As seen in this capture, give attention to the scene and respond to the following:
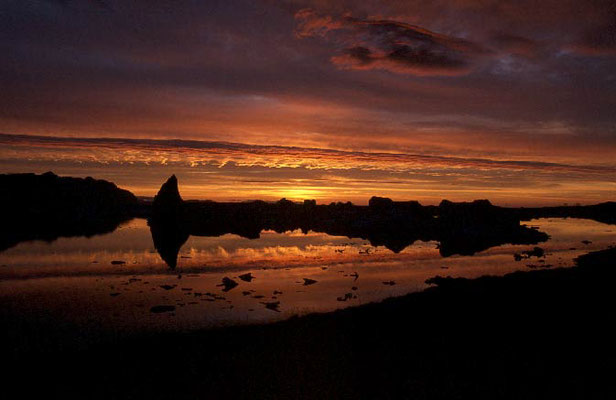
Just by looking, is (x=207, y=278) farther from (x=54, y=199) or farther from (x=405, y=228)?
(x=54, y=199)

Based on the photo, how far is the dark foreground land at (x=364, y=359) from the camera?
10844 mm

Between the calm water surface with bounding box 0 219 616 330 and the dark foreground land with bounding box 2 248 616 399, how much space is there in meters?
2.84

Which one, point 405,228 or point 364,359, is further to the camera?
point 405,228

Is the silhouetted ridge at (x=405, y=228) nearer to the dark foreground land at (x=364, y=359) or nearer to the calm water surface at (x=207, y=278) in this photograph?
the calm water surface at (x=207, y=278)

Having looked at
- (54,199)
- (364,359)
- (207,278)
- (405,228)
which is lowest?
(207,278)

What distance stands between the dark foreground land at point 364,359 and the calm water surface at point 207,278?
2.84 m

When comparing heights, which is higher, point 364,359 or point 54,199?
point 54,199

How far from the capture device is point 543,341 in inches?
559

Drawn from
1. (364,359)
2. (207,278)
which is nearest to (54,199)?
(207,278)

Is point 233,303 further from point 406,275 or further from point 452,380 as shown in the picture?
point 406,275

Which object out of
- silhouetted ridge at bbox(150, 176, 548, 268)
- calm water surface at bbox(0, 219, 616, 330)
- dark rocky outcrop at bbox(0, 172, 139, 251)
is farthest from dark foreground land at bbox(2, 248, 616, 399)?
dark rocky outcrop at bbox(0, 172, 139, 251)

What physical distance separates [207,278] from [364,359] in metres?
17.9

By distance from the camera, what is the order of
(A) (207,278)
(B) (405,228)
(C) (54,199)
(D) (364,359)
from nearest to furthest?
(D) (364,359) < (A) (207,278) < (B) (405,228) < (C) (54,199)

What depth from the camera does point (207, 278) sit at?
28625mm
